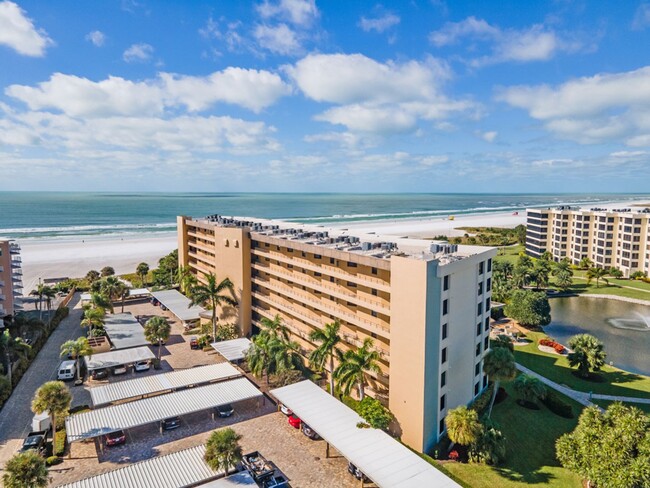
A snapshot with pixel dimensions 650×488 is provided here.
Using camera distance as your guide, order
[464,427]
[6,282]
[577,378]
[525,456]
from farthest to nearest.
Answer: [6,282], [577,378], [525,456], [464,427]

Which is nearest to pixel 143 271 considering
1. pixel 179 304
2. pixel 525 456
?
pixel 179 304

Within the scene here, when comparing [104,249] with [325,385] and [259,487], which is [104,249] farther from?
[259,487]

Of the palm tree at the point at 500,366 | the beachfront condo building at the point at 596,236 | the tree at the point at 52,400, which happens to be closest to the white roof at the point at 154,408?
the tree at the point at 52,400

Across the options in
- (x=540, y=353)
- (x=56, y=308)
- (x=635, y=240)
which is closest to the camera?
(x=540, y=353)

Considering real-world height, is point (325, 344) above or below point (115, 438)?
above

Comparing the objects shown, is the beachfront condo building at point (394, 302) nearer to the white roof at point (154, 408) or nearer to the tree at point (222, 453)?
the white roof at point (154, 408)

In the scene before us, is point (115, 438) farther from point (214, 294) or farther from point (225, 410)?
point (214, 294)

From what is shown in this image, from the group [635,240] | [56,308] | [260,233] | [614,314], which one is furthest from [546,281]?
[56,308]

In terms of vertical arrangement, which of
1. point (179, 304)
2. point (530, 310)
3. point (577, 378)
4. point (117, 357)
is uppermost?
point (530, 310)
